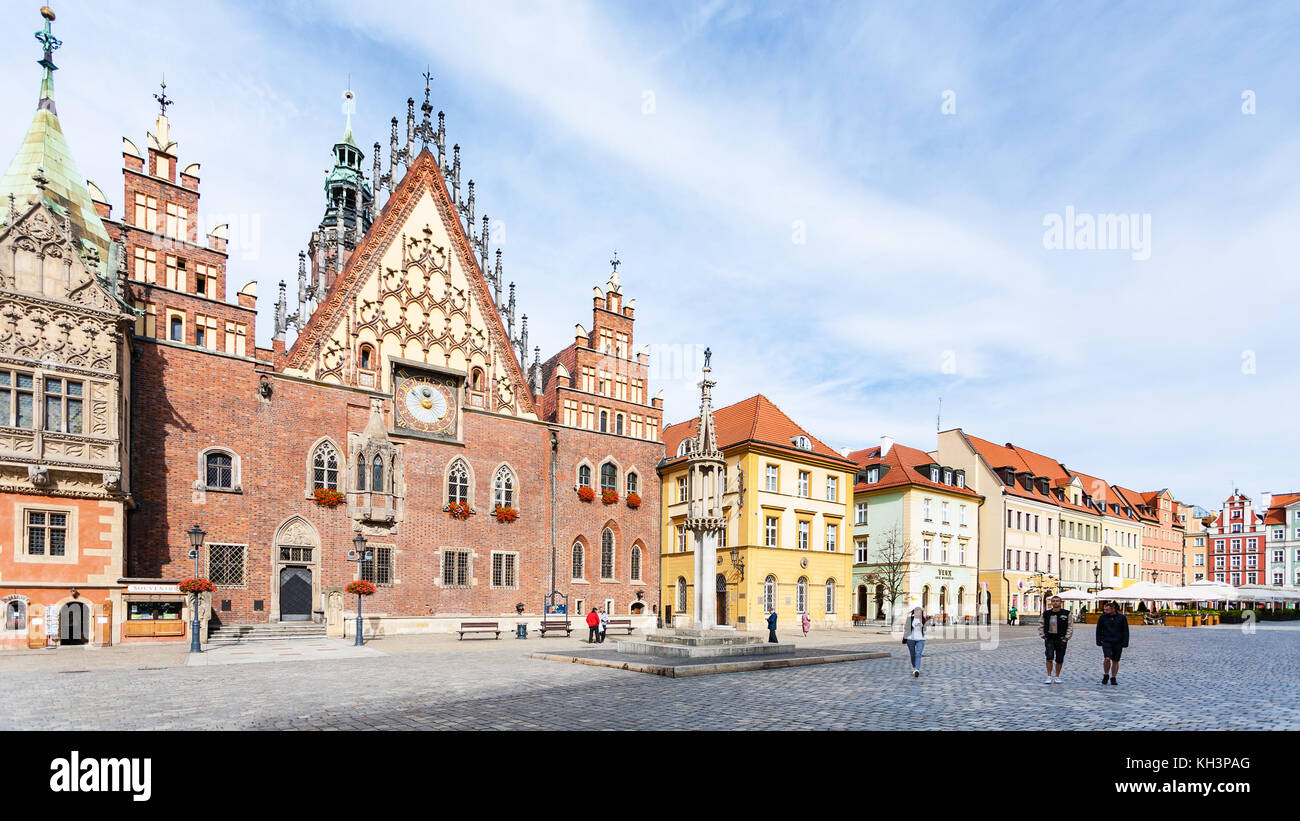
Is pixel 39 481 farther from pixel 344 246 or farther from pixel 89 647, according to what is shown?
pixel 344 246

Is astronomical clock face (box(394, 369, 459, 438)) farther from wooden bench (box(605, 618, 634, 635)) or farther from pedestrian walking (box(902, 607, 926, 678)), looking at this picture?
pedestrian walking (box(902, 607, 926, 678))

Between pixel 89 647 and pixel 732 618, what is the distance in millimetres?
27525

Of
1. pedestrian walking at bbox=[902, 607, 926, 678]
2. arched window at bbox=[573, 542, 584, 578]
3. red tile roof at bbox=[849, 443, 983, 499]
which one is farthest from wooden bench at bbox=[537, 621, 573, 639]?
red tile roof at bbox=[849, 443, 983, 499]

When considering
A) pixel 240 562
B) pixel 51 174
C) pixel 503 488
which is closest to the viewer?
pixel 51 174

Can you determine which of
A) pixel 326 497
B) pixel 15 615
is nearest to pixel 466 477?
pixel 326 497

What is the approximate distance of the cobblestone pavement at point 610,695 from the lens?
10711 mm

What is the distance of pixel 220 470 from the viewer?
29.6 m

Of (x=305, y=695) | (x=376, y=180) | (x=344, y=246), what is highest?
(x=376, y=180)

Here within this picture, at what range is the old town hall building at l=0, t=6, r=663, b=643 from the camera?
24.4m

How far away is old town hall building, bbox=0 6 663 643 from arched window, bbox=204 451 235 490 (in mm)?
78

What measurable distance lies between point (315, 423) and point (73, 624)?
1089 centimetres

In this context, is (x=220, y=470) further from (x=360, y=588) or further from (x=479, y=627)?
(x=479, y=627)
